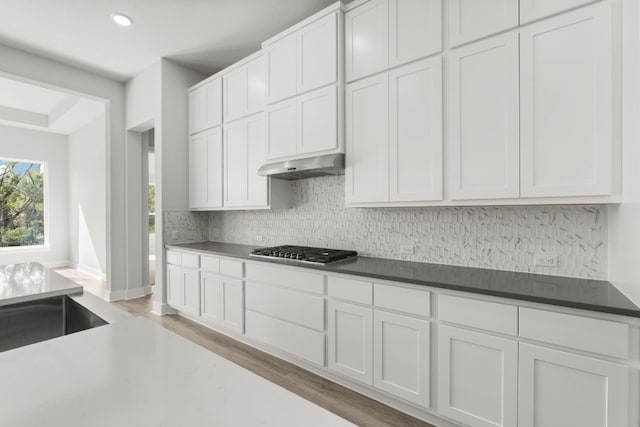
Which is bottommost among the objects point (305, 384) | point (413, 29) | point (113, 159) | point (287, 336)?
point (305, 384)

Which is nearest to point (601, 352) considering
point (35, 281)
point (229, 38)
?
point (35, 281)

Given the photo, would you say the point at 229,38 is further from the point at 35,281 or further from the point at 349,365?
the point at 349,365

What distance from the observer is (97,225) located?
5.95 m

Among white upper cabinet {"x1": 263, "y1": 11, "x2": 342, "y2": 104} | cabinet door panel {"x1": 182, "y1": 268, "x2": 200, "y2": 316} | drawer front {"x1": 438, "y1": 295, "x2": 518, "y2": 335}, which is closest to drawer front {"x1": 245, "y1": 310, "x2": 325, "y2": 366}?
cabinet door panel {"x1": 182, "y1": 268, "x2": 200, "y2": 316}

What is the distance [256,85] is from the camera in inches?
129

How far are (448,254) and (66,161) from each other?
818 centimetres

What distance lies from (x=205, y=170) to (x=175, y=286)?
56.7 inches

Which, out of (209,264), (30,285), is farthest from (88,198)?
(30,285)

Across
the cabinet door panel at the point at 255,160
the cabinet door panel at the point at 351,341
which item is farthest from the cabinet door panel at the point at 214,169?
the cabinet door panel at the point at 351,341

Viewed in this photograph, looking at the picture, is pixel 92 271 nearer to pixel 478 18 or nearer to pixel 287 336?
pixel 287 336

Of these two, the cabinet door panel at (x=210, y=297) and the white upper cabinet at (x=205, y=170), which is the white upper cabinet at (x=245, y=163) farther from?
the cabinet door panel at (x=210, y=297)

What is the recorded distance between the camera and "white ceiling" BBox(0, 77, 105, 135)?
4900mm

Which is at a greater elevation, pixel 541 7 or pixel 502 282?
pixel 541 7

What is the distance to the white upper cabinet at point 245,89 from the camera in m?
3.24
